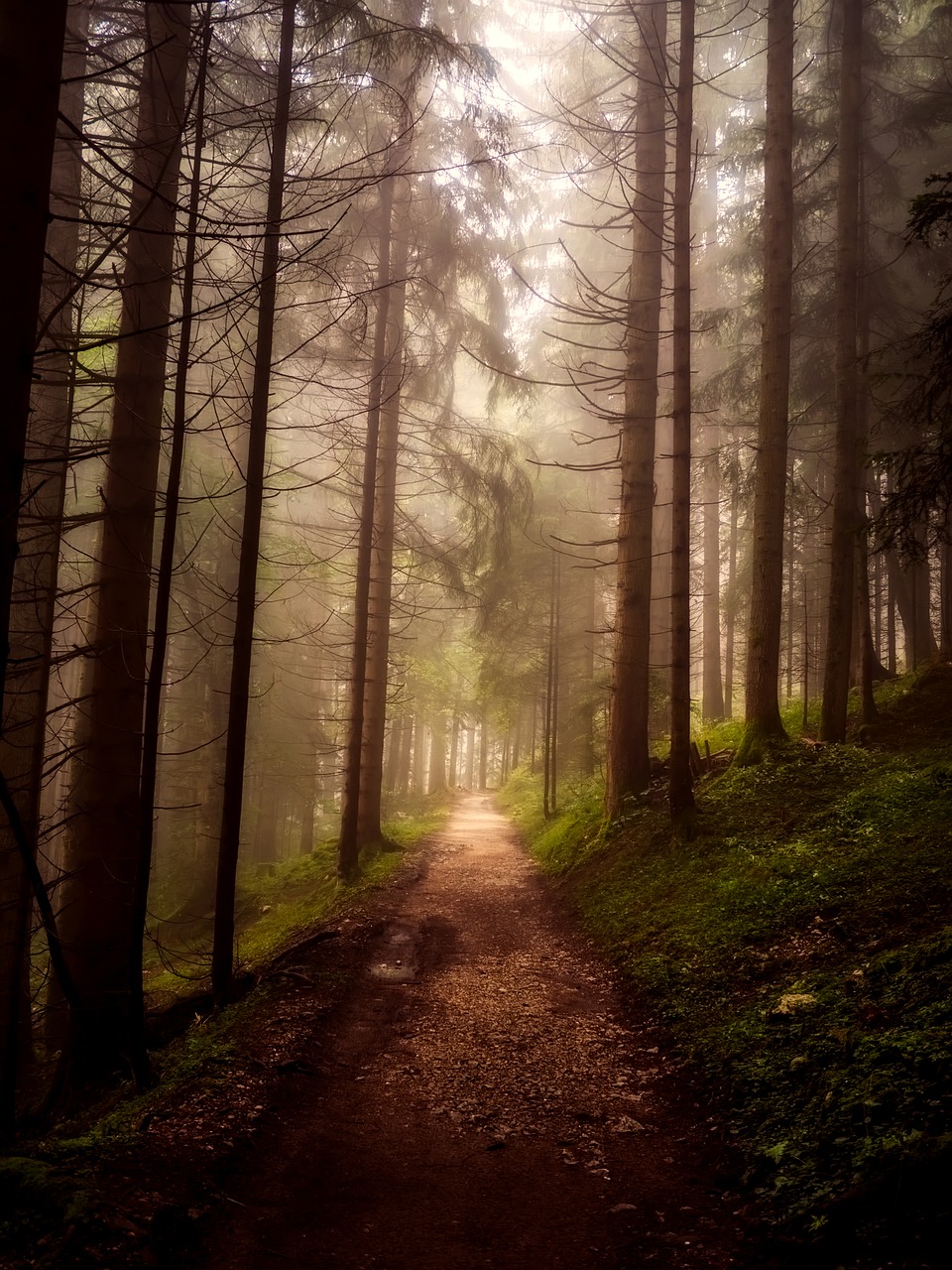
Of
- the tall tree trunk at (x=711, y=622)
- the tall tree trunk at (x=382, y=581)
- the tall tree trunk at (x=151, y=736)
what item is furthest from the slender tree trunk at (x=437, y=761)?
the tall tree trunk at (x=151, y=736)

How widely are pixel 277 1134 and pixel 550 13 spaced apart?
2170 cm

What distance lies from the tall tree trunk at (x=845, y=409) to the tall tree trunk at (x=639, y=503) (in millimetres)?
2860

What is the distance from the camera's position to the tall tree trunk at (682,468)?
30.1 ft

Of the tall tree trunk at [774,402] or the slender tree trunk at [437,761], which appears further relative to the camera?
the slender tree trunk at [437,761]

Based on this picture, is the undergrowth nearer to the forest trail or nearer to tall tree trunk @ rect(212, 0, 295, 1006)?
tall tree trunk @ rect(212, 0, 295, 1006)

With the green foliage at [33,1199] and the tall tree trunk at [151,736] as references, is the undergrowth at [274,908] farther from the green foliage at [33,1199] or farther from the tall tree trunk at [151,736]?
the green foliage at [33,1199]

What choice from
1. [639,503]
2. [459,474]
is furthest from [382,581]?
[639,503]

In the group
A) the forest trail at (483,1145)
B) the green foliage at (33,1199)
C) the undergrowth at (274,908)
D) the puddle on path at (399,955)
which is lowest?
the undergrowth at (274,908)

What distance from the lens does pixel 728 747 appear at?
12266 mm

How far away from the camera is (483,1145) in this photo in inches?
168

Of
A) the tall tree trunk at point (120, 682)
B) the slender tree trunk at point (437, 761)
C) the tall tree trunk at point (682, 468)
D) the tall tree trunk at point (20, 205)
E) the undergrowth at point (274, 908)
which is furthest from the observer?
the slender tree trunk at point (437, 761)

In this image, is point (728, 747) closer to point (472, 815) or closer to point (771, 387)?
point (771, 387)

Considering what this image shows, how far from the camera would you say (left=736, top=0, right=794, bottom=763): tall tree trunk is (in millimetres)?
10844

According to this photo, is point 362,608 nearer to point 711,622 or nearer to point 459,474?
point 459,474
